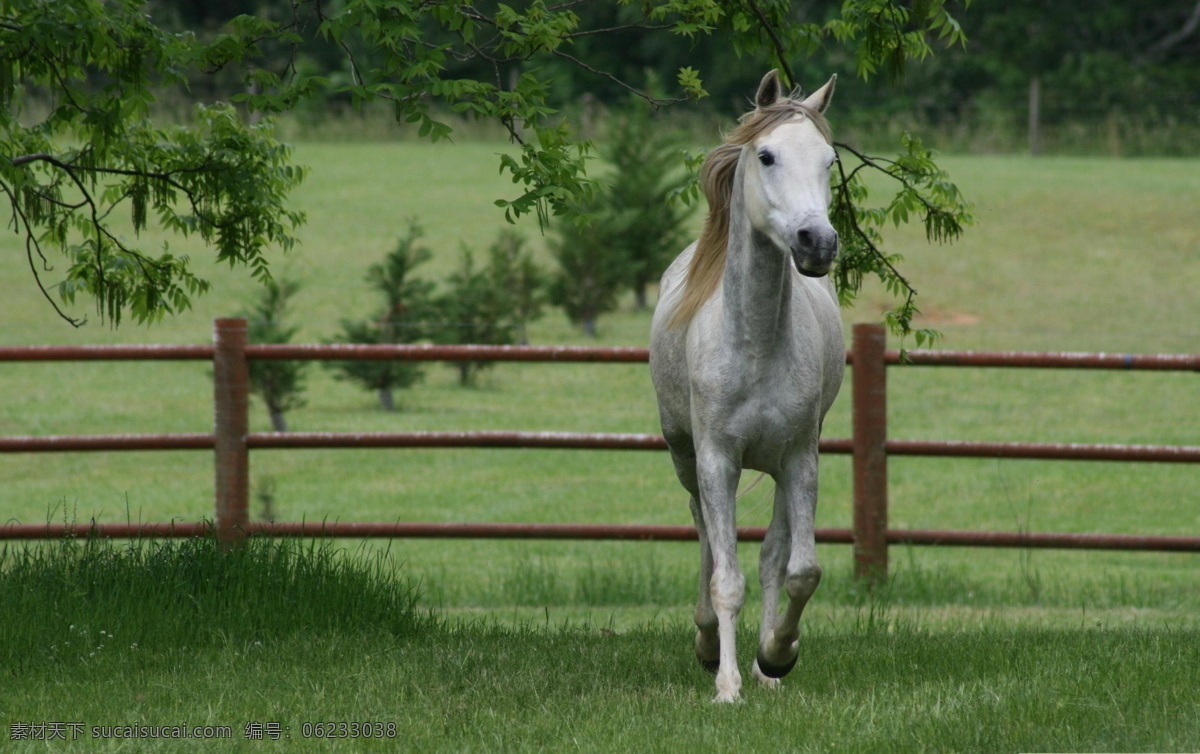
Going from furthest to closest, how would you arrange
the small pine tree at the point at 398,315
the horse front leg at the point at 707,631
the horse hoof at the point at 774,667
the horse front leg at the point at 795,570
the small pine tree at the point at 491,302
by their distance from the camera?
the small pine tree at the point at 491,302, the small pine tree at the point at 398,315, the horse front leg at the point at 707,631, the horse hoof at the point at 774,667, the horse front leg at the point at 795,570

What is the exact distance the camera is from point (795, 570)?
14.7ft

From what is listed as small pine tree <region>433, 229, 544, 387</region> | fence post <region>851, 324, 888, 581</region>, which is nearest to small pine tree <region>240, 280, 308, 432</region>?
small pine tree <region>433, 229, 544, 387</region>

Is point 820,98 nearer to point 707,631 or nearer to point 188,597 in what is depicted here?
point 707,631

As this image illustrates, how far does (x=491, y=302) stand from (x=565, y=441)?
25.4ft

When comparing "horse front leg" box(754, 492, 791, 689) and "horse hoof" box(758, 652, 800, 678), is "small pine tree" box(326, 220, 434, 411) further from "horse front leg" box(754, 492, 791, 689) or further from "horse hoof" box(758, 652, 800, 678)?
"horse hoof" box(758, 652, 800, 678)

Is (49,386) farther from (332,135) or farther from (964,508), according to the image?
(332,135)

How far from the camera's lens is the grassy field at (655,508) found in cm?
433

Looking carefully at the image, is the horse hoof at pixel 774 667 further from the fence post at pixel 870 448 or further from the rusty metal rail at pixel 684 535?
the fence post at pixel 870 448

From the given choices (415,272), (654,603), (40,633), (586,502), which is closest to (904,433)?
(586,502)

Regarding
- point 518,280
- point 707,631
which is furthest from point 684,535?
point 518,280

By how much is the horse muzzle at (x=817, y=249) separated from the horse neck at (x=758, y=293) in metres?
0.54

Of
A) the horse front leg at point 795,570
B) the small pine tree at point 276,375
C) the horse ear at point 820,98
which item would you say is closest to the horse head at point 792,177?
the horse ear at point 820,98

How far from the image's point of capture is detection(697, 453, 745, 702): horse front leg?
179 inches

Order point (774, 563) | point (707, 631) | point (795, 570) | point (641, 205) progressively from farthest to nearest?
point (641, 205), point (707, 631), point (774, 563), point (795, 570)
